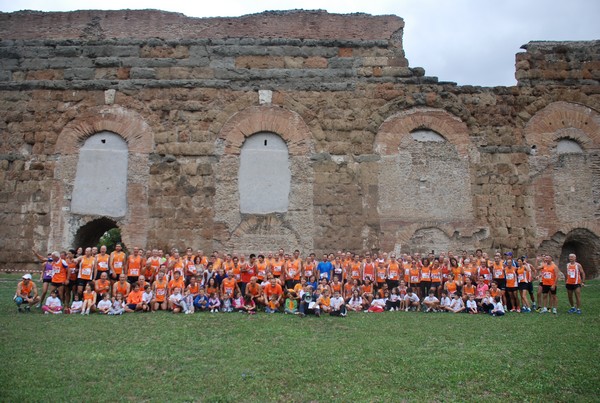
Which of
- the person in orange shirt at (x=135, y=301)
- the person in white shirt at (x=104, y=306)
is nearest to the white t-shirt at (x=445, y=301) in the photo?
the person in orange shirt at (x=135, y=301)

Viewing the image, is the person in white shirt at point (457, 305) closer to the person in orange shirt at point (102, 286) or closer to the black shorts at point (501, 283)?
the black shorts at point (501, 283)

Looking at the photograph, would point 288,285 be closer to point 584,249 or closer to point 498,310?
point 498,310

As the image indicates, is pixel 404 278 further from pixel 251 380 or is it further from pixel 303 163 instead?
pixel 251 380

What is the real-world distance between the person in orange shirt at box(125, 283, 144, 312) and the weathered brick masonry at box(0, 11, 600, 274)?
3081mm

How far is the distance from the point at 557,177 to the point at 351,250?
5.97 metres

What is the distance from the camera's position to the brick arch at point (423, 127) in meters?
13.3

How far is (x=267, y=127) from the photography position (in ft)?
43.3

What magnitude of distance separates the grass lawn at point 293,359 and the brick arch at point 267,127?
5.65 meters

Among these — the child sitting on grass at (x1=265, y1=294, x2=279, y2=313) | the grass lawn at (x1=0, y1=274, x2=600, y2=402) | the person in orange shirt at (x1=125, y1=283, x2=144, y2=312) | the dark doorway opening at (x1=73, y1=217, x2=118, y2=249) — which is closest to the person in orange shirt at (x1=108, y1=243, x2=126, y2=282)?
the person in orange shirt at (x1=125, y1=283, x2=144, y2=312)

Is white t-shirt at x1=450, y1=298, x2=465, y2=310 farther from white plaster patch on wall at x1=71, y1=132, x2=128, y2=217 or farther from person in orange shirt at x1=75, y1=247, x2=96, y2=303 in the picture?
white plaster patch on wall at x1=71, y1=132, x2=128, y2=217

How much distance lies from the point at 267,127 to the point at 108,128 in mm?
4190

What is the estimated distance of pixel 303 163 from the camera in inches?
516

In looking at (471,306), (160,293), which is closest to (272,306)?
(160,293)

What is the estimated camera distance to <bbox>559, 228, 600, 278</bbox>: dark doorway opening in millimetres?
13281
